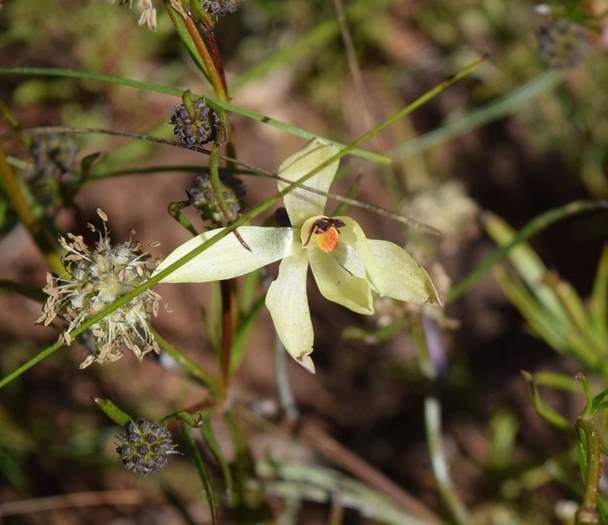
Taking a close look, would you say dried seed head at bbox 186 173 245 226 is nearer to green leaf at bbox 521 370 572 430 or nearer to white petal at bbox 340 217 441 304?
white petal at bbox 340 217 441 304

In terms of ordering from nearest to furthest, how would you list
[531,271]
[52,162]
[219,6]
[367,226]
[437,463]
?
[219,6] → [52,162] → [437,463] → [531,271] → [367,226]

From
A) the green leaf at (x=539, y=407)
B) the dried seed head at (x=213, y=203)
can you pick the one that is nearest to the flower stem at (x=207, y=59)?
the dried seed head at (x=213, y=203)

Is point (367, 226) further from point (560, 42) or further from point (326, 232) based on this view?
point (326, 232)

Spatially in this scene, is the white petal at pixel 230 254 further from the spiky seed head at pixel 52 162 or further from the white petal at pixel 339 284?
the spiky seed head at pixel 52 162

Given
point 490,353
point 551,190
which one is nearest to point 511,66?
point 551,190

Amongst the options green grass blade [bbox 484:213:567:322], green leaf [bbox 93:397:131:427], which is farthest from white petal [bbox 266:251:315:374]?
green grass blade [bbox 484:213:567:322]

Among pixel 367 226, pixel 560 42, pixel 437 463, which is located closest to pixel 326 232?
pixel 437 463
